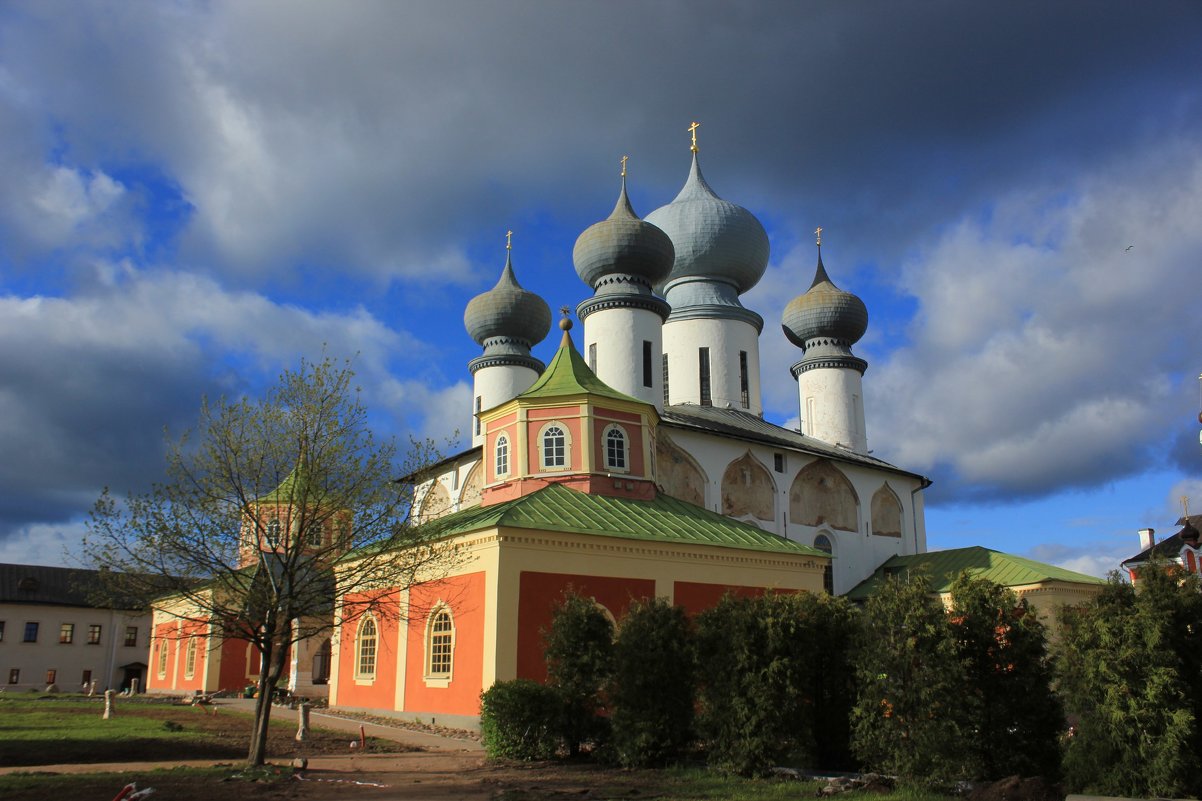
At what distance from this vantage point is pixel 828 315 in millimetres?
37750

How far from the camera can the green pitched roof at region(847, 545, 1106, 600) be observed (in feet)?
92.9

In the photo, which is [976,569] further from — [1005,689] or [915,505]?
[1005,689]

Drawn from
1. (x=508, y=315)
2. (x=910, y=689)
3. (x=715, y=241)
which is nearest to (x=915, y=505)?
(x=715, y=241)

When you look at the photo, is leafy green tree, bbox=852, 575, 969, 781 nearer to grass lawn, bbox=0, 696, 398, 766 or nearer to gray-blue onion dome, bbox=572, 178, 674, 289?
grass lawn, bbox=0, 696, 398, 766

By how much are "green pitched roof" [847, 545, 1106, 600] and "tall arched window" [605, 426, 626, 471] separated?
334 inches

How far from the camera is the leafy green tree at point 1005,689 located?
37.6 feet

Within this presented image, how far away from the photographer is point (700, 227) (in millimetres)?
37250

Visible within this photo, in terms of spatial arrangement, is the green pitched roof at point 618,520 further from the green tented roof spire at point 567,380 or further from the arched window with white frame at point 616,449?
the green tented roof spire at point 567,380

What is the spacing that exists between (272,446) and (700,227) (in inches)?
1011

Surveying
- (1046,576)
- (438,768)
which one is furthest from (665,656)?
(1046,576)

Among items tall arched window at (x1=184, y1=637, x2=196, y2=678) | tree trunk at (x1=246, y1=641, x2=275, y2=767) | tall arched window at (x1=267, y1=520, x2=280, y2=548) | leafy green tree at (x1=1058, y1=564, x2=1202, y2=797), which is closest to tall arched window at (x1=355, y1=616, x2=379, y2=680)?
tall arched window at (x1=267, y1=520, x2=280, y2=548)

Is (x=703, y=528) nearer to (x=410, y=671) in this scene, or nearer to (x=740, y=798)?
(x=410, y=671)

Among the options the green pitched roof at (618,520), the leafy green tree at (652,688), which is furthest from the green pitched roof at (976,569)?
the leafy green tree at (652,688)

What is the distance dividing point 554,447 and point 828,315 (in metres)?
18.3
